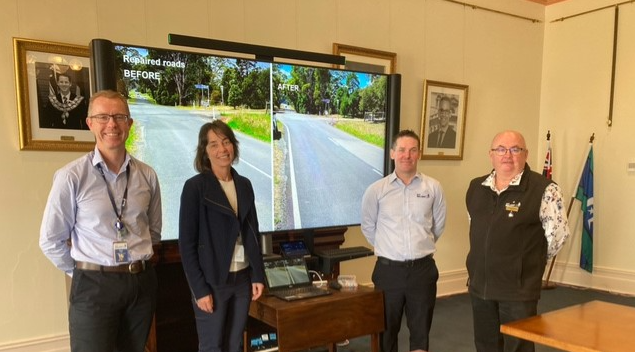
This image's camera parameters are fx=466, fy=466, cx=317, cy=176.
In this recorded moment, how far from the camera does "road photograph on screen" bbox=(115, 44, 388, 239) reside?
2.59 m

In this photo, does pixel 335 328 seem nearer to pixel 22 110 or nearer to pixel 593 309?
pixel 593 309

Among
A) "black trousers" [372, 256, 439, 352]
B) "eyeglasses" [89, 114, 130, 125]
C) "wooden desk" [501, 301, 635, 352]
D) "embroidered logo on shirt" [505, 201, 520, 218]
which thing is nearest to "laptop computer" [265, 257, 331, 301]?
"black trousers" [372, 256, 439, 352]

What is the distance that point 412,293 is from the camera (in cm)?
254

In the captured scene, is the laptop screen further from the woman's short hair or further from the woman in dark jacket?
the woman's short hair

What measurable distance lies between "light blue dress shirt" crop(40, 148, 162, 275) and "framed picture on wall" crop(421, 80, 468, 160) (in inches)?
125

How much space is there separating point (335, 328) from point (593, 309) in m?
1.26

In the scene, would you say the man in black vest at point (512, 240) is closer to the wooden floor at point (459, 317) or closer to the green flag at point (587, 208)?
the wooden floor at point (459, 317)

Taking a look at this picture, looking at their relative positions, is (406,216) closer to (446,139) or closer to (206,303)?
(206,303)

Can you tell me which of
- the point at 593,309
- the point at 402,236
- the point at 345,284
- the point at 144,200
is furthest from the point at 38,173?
the point at 593,309

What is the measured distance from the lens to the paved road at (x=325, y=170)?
10.0 feet

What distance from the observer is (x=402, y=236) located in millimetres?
2555

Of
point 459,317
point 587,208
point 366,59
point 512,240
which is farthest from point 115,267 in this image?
point 587,208

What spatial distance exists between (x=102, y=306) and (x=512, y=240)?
6.02 ft

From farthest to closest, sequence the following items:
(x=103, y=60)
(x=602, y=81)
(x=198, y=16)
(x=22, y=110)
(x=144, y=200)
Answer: (x=602, y=81)
(x=198, y=16)
(x=22, y=110)
(x=103, y=60)
(x=144, y=200)
